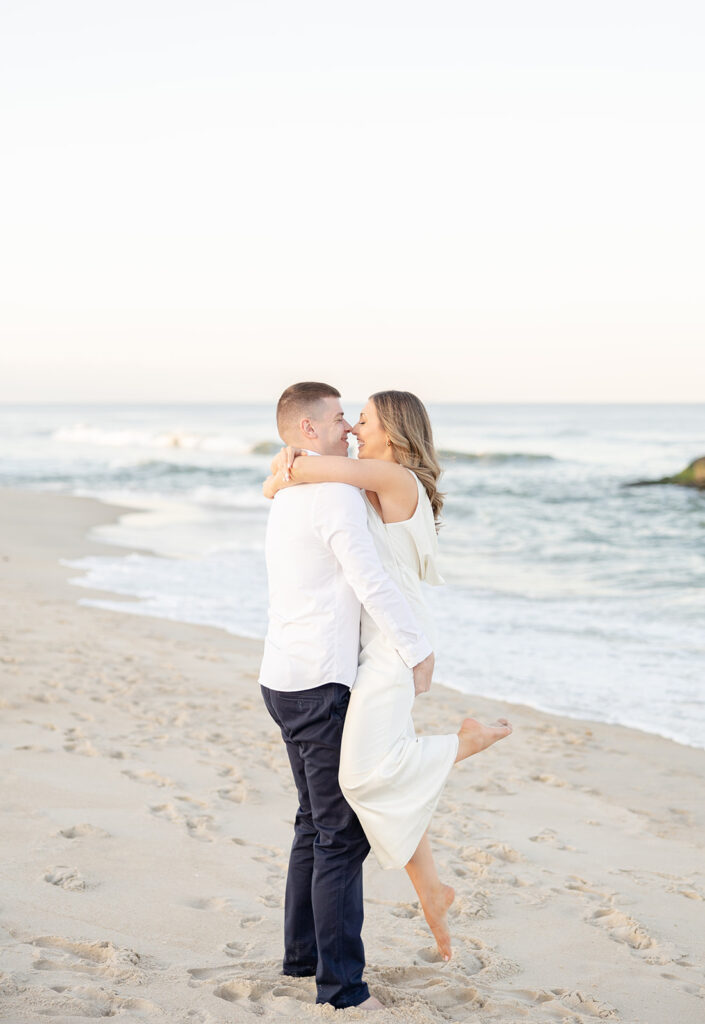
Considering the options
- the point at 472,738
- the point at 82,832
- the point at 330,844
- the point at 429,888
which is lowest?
the point at 82,832

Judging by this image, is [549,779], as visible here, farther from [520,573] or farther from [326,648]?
[520,573]

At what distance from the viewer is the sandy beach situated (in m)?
2.99

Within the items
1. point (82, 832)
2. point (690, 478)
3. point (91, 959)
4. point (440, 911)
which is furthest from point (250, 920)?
point (690, 478)

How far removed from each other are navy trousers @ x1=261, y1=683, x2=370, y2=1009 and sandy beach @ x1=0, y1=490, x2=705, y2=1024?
113 millimetres

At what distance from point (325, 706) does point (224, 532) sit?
1490 centimetres

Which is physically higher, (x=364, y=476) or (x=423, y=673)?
(x=364, y=476)

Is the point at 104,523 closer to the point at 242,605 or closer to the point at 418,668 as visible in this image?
the point at 242,605

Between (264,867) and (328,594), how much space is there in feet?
6.04

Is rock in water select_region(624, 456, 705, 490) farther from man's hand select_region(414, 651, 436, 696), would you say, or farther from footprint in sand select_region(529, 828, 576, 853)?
man's hand select_region(414, 651, 436, 696)

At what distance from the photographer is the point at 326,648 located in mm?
2812

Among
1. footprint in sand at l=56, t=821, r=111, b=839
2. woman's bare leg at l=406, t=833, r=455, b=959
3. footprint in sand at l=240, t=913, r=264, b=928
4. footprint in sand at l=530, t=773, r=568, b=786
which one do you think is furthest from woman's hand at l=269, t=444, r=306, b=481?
footprint in sand at l=530, t=773, r=568, b=786

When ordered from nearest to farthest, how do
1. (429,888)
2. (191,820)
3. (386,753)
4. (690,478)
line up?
(386,753) < (429,888) < (191,820) < (690,478)

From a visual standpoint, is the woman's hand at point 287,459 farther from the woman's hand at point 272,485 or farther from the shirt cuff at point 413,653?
the shirt cuff at point 413,653

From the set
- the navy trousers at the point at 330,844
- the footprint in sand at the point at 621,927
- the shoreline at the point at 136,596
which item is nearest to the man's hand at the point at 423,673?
the navy trousers at the point at 330,844
